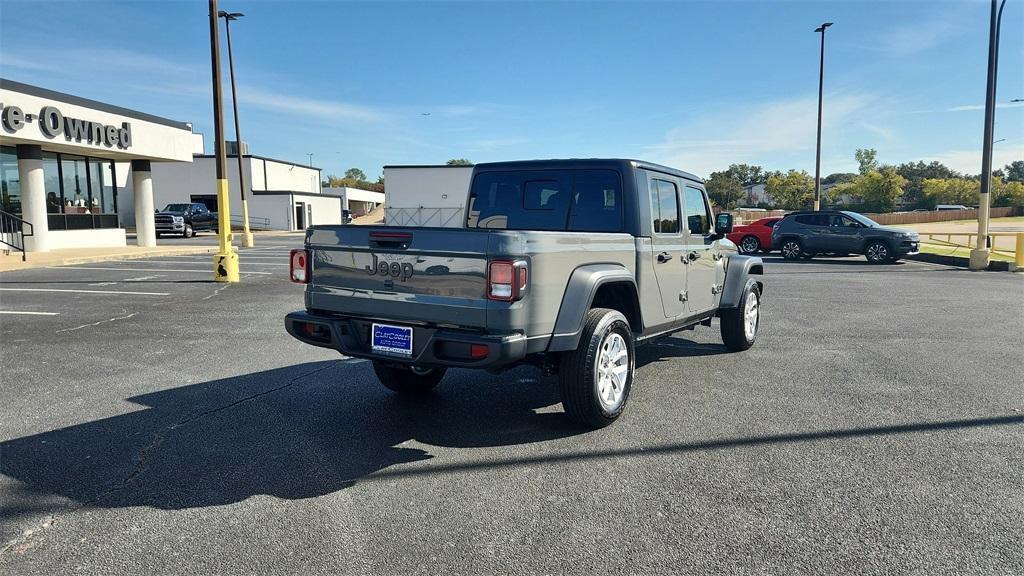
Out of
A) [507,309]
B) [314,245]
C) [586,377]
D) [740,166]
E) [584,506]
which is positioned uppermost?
[740,166]

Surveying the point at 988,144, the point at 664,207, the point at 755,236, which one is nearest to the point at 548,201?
the point at 664,207

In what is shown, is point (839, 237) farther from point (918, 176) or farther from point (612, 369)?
point (918, 176)

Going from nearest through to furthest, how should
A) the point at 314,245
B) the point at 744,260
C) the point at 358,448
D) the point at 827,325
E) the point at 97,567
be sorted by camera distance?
the point at 97,567 < the point at 358,448 < the point at 314,245 < the point at 744,260 < the point at 827,325

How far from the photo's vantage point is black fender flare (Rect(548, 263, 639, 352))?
4.29 m

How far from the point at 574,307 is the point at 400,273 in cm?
112

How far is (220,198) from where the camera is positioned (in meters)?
13.8

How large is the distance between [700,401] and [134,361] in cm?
542

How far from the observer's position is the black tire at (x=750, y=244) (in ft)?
81.1

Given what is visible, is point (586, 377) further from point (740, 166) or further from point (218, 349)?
point (740, 166)

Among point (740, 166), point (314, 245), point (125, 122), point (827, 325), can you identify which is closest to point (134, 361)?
point (314, 245)

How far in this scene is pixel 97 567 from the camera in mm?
2887

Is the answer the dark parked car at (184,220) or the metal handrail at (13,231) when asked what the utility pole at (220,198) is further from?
the dark parked car at (184,220)

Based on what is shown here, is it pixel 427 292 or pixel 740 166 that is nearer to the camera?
pixel 427 292

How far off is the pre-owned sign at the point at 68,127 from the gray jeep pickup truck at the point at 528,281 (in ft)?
61.4
